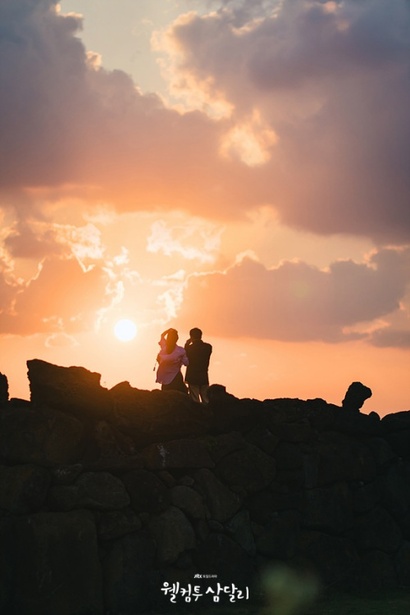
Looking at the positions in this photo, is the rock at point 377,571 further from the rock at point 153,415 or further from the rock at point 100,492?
the rock at point 100,492

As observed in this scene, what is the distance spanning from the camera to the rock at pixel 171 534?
16.0 meters

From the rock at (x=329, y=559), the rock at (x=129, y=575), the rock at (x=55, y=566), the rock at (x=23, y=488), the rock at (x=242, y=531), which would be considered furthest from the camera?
the rock at (x=329, y=559)

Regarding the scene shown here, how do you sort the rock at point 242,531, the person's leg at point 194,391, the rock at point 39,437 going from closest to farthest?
the rock at point 39,437 < the rock at point 242,531 < the person's leg at point 194,391

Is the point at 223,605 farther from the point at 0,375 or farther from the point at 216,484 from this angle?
the point at 0,375

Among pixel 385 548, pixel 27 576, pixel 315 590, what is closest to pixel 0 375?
pixel 27 576

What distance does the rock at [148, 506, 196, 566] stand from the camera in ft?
52.4

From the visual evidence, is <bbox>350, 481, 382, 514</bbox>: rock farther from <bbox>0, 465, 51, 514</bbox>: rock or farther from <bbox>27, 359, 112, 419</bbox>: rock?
<bbox>0, 465, 51, 514</bbox>: rock

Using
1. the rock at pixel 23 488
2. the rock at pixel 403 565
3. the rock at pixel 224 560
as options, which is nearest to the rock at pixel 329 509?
the rock at pixel 403 565

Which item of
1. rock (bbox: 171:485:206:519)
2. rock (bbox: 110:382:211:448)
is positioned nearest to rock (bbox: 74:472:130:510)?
rock (bbox: 171:485:206:519)

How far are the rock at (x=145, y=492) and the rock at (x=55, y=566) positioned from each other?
1.16 metres

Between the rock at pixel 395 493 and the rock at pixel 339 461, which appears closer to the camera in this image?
the rock at pixel 339 461

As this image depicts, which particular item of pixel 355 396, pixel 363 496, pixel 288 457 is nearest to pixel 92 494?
pixel 288 457

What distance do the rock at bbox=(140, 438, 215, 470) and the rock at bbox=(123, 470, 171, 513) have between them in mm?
359

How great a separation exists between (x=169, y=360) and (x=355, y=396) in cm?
511
